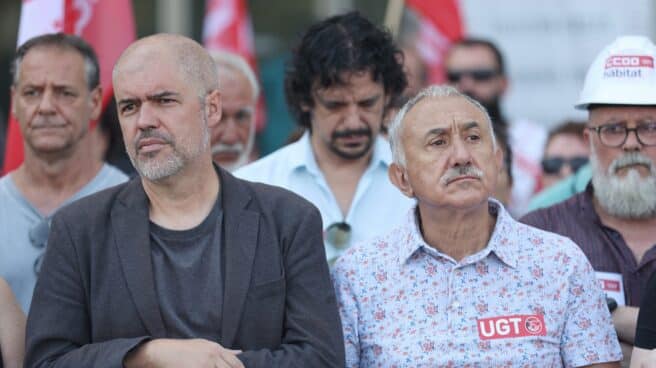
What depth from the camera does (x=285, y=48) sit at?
44.3 ft

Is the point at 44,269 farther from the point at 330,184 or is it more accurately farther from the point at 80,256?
the point at 330,184

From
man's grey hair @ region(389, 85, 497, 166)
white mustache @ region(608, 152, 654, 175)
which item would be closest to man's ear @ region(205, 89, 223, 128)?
A: man's grey hair @ region(389, 85, 497, 166)

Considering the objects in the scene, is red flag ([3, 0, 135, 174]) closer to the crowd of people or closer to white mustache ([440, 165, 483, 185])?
the crowd of people

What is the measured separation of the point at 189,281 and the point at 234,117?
2346mm

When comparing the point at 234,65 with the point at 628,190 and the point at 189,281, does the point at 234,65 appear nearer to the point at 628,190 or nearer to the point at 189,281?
the point at 628,190

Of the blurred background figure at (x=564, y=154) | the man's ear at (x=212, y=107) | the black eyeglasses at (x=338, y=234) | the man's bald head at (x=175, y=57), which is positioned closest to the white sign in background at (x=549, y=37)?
the blurred background figure at (x=564, y=154)

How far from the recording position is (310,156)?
565 cm

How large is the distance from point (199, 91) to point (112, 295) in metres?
0.75

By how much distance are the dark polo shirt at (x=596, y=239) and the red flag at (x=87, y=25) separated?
2192 millimetres

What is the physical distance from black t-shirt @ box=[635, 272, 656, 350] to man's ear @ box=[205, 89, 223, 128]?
5.10ft

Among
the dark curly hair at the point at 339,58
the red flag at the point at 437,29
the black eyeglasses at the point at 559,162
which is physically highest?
the red flag at the point at 437,29

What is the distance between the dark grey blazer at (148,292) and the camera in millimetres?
4145

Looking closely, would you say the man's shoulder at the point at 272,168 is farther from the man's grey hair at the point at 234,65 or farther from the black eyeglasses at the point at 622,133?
the black eyeglasses at the point at 622,133

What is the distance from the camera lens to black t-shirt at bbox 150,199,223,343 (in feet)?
13.6
